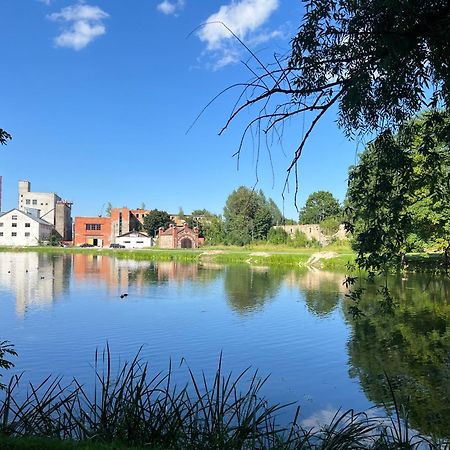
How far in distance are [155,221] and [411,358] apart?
8883 cm

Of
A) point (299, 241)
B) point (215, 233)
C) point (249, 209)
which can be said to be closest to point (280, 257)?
point (299, 241)

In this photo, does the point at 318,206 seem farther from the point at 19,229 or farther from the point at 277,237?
the point at 19,229

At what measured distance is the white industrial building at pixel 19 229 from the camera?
9744 centimetres

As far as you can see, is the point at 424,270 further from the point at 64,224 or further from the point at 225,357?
the point at 64,224

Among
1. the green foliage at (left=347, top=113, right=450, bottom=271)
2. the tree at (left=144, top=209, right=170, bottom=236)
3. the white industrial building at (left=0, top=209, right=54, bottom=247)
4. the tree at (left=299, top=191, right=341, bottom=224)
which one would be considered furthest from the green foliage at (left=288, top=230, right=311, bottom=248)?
the green foliage at (left=347, top=113, right=450, bottom=271)

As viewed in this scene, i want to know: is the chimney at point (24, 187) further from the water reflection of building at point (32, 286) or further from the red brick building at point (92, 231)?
the water reflection of building at point (32, 286)

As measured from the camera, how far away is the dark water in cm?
1033

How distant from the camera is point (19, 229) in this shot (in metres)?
97.5

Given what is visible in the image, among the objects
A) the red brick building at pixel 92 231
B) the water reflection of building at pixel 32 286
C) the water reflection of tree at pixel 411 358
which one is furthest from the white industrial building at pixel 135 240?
the water reflection of tree at pixel 411 358

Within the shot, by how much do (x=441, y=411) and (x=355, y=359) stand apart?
4.09m

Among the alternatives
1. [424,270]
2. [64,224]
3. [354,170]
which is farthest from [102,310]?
[64,224]

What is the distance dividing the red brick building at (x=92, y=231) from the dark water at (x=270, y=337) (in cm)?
7333

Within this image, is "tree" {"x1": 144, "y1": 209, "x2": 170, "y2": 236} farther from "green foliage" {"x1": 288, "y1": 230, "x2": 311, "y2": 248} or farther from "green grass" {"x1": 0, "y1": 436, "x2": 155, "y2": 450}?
"green grass" {"x1": 0, "y1": 436, "x2": 155, "y2": 450}

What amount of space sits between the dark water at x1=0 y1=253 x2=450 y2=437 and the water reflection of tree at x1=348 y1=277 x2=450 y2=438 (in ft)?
0.09
